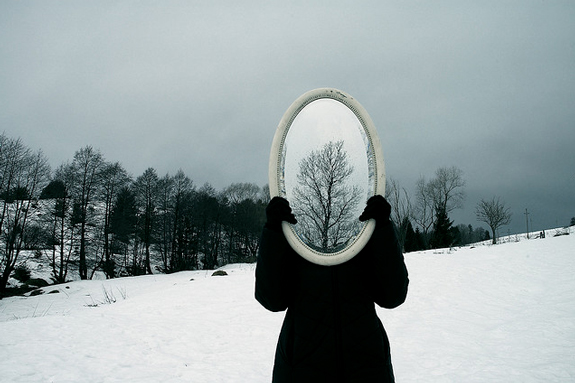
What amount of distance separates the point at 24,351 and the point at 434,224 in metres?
44.4

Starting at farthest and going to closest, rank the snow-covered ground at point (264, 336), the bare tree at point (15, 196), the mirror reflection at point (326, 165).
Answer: the bare tree at point (15, 196), the snow-covered ground at point (264, 336), the mirror reflection at point (326, 165)

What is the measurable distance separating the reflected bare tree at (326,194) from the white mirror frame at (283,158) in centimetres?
9

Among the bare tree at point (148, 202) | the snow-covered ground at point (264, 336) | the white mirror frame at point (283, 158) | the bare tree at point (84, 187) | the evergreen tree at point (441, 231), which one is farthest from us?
the evergreen tree at point (441, 231)

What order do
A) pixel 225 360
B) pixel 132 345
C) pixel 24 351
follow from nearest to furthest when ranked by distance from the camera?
1. pixel 24 351
2. pixel 225 360
3. pixel 132 345

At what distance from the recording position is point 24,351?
604 centimetres

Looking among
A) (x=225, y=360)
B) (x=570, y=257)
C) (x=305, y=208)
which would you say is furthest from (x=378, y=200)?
(x=570, y=257)

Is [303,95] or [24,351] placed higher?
[303,95]

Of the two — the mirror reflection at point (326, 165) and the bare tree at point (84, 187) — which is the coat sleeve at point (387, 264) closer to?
the mirror reflection at point (326, 165)

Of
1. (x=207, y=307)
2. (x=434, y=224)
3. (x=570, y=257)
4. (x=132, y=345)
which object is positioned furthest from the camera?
(x=434, y=224)

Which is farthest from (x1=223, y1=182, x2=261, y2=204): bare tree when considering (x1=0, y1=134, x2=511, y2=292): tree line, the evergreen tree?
the evergreen tree

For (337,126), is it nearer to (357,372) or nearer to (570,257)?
(357,372)

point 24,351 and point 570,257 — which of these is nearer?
point 24,351

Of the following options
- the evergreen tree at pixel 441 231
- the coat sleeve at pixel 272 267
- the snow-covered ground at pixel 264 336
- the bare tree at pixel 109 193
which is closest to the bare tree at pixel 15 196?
the bare tree at pixel 109 193

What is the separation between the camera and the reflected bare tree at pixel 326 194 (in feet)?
5.65
